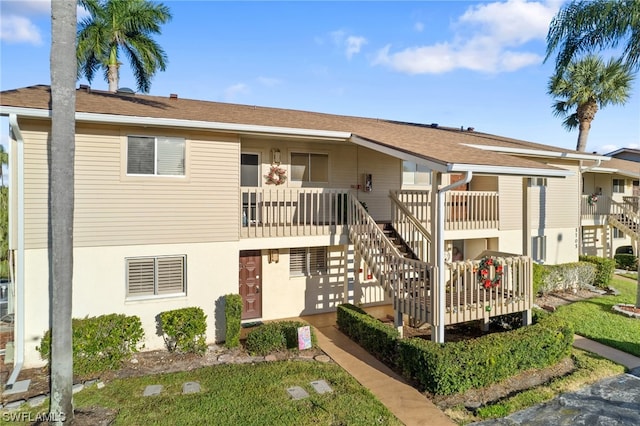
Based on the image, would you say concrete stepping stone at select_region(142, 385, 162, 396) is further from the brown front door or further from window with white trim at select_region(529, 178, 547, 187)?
window with white trim at select_region(529, 178, 547, 187)

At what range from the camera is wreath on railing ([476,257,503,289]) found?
27.8 feet

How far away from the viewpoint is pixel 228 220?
9359 mm

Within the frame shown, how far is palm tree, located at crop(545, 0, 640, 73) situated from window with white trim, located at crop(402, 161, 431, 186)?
18.6 feet

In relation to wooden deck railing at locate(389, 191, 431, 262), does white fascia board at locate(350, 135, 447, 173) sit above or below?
above

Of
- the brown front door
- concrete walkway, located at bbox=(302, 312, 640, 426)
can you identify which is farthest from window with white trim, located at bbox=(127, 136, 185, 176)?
concrete walkway, located at bbox=(302, 312, 640, 426)

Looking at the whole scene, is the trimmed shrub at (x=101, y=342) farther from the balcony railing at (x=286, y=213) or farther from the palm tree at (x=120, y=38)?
the palm tree at (x=120, y=38)

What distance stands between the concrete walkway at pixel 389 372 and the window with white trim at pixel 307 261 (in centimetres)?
158

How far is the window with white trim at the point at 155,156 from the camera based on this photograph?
8.51m

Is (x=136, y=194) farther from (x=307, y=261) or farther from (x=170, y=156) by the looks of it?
(x=307, y=261)

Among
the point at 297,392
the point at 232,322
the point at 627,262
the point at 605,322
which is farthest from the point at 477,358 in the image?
the point at 627,262

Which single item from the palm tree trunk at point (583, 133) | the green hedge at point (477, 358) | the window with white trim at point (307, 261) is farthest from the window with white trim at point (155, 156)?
the palm tree trunk at point (583, 133)

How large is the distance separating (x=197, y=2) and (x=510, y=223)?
44.0 ft

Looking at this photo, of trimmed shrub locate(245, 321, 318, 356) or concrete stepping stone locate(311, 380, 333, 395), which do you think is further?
trimmed shrub locate(245, 321, 318, 356)

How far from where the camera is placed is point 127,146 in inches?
332
